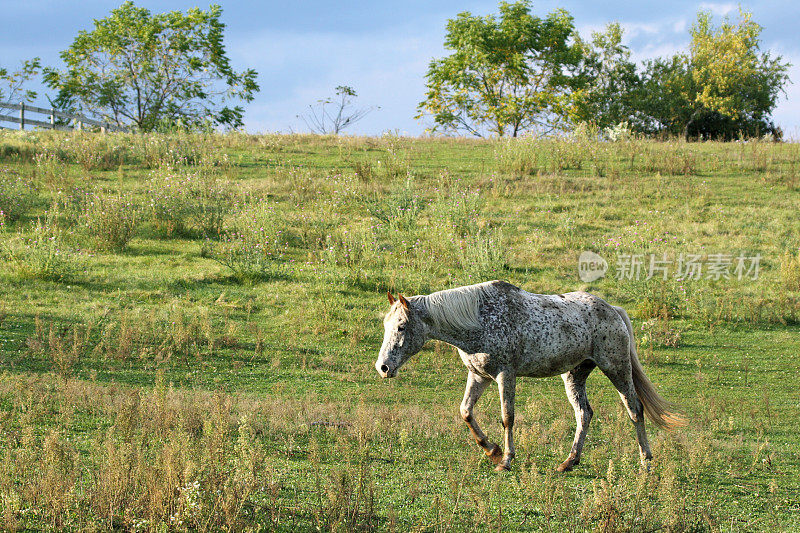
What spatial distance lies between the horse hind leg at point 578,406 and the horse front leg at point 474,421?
0.68 metres

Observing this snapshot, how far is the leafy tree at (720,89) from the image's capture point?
45125mm

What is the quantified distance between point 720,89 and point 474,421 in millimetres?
42987

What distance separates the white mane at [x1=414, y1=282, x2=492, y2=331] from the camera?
25.5 ft

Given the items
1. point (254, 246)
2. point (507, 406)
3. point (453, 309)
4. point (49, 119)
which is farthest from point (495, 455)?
point (49, 119)

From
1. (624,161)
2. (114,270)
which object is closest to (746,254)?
(624,161)

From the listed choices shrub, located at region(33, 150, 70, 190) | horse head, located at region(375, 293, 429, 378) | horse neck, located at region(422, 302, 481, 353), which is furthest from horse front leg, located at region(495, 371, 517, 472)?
shrub, located at region(33, 150, 70, 190)

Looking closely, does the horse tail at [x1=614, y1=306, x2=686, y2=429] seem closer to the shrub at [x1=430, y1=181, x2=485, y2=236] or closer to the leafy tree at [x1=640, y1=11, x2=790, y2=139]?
the shrub at [x1=430, y1=181, x2=485, y2=236]

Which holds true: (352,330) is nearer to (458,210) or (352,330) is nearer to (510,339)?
(458,210)

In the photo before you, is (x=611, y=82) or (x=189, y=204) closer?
(x=189, y=204)

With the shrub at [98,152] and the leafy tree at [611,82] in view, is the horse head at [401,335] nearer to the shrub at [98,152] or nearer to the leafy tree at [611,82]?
the shrub at [98,152]

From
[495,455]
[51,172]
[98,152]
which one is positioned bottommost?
[495,455]

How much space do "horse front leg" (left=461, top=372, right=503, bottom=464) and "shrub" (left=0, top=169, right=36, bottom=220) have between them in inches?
652

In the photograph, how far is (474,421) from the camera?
789 centimetres

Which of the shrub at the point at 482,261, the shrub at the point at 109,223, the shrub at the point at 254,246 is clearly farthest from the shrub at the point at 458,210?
the shrub at the point at 109,223
